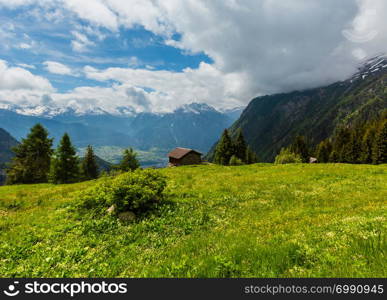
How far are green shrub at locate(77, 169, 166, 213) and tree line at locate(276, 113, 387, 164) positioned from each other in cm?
6520

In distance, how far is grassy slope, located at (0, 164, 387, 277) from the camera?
4.73 meters

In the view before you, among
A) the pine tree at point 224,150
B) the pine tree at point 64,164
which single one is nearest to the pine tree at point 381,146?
the pine tree at point 224,150

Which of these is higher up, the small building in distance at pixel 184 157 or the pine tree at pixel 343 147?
the pine tree at pixel 343 147

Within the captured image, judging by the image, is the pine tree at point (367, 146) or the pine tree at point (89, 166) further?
the pine tree at point (367, 146)

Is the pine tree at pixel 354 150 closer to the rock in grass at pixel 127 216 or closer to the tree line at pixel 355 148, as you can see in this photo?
the tree line at pixel 355 148

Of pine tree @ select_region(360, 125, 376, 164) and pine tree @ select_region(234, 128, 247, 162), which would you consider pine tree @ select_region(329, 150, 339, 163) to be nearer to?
pine tree @ select_region(360, 125, 376, 164)

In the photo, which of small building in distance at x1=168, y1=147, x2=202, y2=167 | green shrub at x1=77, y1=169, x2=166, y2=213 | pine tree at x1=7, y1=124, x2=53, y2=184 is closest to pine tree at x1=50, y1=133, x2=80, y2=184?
pine tree at x1=7, y1=124, x2=53, y2=184

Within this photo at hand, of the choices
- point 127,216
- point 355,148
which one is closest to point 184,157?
point 127,216

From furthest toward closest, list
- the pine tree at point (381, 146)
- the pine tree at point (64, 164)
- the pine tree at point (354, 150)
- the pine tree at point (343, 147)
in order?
the pine tree at point (343, 147) → the pine tree at point (354, 150) → the pine tree at point (381, 146) → the pine tree at point (64, 164)

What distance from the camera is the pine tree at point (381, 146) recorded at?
224 ft

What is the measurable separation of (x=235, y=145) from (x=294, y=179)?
61.8 m

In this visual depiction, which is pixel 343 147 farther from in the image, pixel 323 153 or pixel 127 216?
pixel 127 216

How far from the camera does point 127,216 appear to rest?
9852 mm

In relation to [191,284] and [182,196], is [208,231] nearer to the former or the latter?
[191,284]
